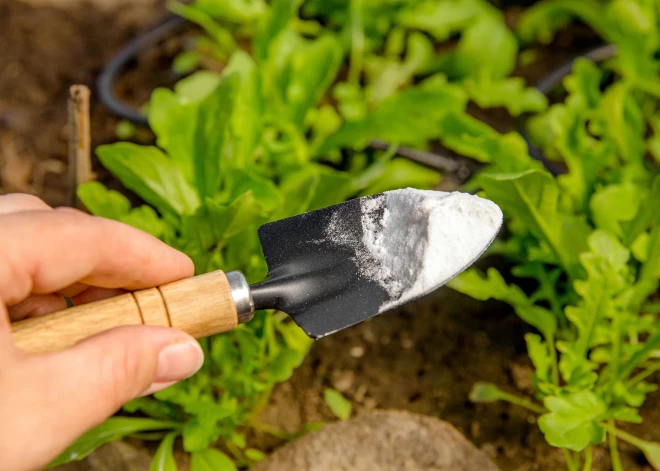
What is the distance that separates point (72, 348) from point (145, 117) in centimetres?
95

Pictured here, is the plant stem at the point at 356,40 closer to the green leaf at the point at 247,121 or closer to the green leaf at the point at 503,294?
the green leaf at the point at 247,121

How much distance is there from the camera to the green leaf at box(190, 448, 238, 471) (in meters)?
0.90

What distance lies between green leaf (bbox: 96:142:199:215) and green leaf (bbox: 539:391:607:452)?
0.62m

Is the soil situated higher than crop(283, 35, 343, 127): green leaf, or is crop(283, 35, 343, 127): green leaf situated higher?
crop(283, 35, 343, 127): green leaf

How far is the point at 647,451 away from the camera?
905mm

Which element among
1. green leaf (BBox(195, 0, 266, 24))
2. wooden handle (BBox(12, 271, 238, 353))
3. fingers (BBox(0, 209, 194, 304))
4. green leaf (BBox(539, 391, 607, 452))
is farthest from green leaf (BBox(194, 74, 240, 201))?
green leaf (BBox(539, 391, 607, 452))

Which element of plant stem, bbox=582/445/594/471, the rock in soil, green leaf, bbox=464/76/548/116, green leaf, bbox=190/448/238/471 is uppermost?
green leaf, bbox=464/76/548/116

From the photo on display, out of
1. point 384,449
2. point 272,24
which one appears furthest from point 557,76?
point 384,449

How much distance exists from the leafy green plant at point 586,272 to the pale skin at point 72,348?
0.45 metres

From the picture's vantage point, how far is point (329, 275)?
0.76 metres

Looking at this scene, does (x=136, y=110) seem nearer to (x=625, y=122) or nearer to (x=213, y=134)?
(x=213, y=134)

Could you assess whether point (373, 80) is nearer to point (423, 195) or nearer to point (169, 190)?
point (169, 190)

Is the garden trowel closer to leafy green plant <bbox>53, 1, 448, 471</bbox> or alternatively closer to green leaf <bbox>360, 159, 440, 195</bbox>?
leafy green plant <bbox>53, 1, 448, 471</bbox>

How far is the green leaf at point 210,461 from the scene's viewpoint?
35.3 inches
